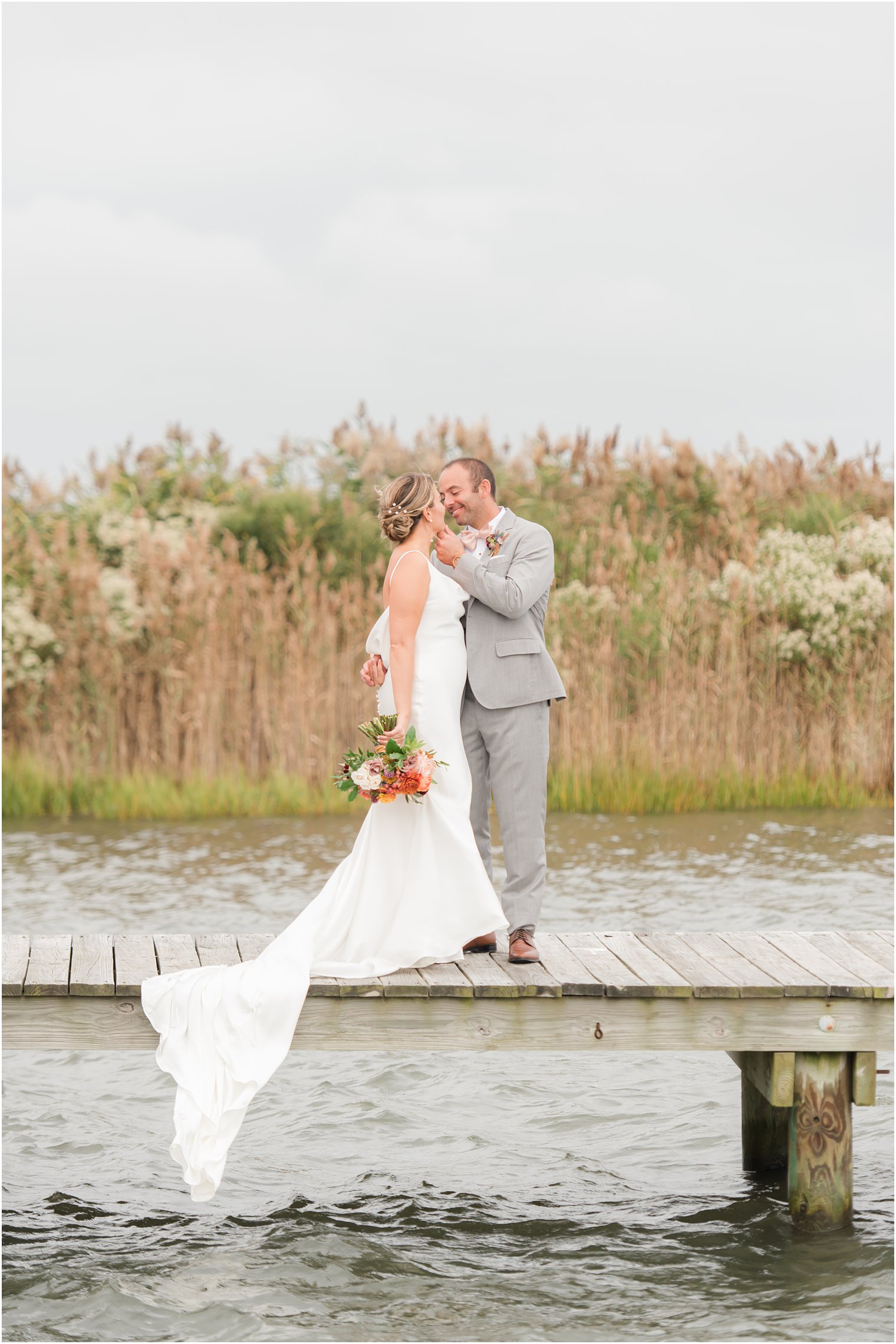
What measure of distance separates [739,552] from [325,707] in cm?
369

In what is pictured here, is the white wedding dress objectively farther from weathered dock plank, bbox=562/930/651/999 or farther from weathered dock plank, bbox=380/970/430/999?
weathered dock plank, bbox=562/930/651/999

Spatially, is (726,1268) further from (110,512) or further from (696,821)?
(110,512)

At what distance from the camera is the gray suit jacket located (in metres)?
5.37

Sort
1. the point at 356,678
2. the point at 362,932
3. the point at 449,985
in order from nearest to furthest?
the point at 449,985
the point at 362,932
the point at 356,678

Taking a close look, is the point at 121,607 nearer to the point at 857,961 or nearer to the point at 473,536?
the point at 473,536

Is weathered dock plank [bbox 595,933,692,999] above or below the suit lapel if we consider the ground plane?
below

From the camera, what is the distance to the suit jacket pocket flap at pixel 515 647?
538 centimetres

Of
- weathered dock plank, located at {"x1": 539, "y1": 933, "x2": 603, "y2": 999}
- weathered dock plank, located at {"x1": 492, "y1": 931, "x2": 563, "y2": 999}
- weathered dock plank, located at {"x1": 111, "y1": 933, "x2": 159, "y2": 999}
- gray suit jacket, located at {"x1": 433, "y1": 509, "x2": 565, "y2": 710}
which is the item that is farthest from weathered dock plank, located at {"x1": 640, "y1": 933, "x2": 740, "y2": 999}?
weathered dock plank, located at {"x1": 111, "y1": 933, "x2": 159, "y2": 999}

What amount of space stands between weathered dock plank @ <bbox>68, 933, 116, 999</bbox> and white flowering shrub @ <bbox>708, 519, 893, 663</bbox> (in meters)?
7.74

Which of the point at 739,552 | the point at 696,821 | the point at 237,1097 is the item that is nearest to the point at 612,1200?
the point at 237,1097

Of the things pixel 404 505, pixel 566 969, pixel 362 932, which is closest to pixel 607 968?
pixel 566 969

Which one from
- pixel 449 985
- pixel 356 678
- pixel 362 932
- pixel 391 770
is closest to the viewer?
pixel 449 985

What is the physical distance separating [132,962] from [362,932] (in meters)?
0.76

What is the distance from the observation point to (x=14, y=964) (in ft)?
17.4
